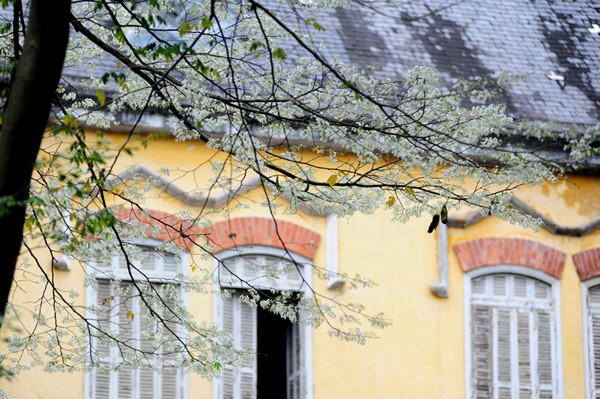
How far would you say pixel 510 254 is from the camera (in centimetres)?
1533

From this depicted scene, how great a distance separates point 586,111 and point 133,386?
549 centimetres

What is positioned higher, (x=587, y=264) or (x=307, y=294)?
(x=587, y=264)

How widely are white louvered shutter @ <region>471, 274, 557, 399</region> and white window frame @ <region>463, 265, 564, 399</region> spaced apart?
0.12 feet

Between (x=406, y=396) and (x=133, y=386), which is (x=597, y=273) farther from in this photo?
(x=133, y=386)

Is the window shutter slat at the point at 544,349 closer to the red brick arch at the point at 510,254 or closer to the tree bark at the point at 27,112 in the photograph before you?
the red brick arch at the point at 510,254

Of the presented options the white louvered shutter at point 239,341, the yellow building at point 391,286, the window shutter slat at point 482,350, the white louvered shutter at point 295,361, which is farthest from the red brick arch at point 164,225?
the window shutter slat at point 482,350

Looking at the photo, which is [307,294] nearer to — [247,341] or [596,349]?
[247,341]

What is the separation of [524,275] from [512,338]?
0.63 meters

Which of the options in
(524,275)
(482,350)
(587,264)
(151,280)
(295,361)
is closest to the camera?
(151,280)

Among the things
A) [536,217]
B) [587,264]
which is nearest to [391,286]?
[536,217]

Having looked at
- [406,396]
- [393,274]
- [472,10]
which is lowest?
[406,396]

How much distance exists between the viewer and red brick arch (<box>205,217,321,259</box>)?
14570 millimetres

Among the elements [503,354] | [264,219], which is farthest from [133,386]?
[503,354]

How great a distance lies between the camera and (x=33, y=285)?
13.9m
